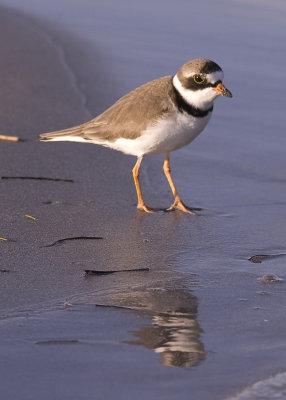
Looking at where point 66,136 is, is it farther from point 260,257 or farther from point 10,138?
point 260,257

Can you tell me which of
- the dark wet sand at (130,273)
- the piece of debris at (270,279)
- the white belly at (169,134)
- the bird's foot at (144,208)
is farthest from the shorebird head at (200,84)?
the piece of debris at (270,279)

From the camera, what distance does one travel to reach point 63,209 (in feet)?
18.0

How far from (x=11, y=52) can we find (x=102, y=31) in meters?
1.75

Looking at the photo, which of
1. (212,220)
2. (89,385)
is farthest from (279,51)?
(89,385)

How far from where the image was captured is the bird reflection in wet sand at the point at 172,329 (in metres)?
3.42

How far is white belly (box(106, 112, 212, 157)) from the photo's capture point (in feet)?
18.9

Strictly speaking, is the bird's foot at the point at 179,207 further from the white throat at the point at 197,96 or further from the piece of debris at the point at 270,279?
the piece of debris at the point at 270,279

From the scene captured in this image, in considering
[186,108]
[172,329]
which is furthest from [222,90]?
[172,329]

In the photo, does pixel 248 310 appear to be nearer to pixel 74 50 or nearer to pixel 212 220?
pixel 212 220

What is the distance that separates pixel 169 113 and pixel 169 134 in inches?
5.6

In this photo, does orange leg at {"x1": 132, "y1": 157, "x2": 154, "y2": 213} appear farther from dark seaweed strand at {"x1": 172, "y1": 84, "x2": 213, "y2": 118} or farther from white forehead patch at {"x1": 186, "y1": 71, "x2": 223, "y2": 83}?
white forehead patch at {"x1": 186, "y1": 71, "x2": 223, "y2": 83}

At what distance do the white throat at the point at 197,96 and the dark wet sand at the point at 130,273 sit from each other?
0.63 m

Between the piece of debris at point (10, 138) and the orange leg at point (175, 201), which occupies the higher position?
the piece of debris at point (10, 138)

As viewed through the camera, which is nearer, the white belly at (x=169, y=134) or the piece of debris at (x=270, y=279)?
the piece of debris at (x=270, y=279)
